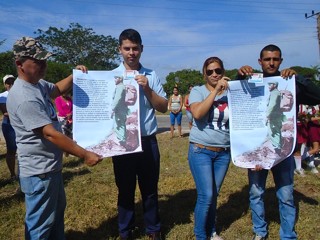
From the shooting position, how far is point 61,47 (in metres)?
49.8

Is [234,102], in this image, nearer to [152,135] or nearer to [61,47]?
[152,135]

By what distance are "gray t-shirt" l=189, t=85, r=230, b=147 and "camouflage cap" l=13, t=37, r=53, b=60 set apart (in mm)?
1383

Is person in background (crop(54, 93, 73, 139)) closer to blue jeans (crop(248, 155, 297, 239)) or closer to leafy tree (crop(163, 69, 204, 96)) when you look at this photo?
blue jeans (crop(248, 155, 297, 239))

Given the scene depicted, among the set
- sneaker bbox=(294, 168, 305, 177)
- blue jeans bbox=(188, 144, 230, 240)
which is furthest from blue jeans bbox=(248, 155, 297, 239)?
sneaker bbox=(294, 168, 305, 177)

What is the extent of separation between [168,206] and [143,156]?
1504 millimetres

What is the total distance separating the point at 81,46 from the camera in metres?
49.8

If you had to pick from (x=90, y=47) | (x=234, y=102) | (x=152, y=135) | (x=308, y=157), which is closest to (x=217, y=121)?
(x=234, y=102)

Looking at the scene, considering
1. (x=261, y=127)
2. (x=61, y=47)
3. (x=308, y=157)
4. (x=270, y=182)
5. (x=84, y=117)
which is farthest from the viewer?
(x=61, y=47)

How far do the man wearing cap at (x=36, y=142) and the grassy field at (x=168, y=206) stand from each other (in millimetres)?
1270

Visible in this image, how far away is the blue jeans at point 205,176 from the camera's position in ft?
10.2

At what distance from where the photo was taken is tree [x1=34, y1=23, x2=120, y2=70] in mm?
49406

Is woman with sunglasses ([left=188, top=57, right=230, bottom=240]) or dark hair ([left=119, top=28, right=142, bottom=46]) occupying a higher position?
dark hair ([left=119, top=28, right=142, bottom=46])

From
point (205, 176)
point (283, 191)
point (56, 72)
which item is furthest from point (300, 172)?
point (56, 72)

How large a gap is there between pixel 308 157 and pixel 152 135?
4232 mm
